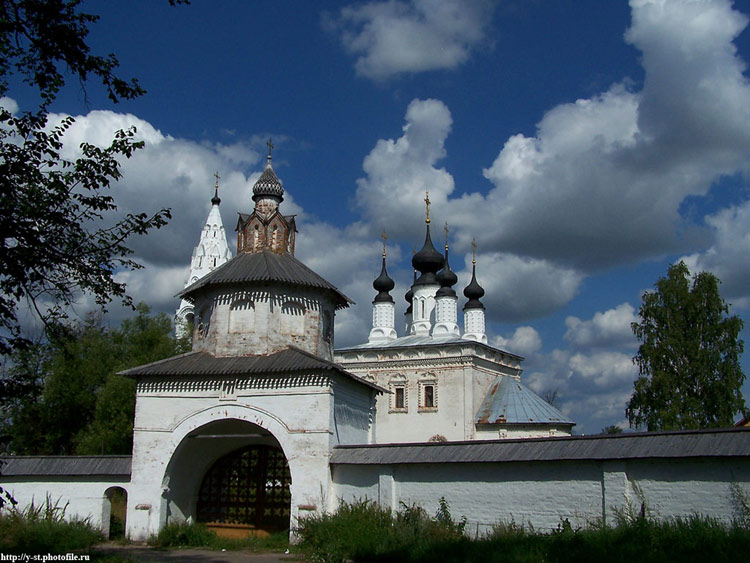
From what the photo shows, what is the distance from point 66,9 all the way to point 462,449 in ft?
32.7

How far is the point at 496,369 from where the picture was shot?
34.8 m

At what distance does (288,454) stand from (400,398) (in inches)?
728

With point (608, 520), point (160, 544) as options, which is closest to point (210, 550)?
point (160, 544)

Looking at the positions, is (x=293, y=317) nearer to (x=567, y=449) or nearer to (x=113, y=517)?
(x=113, y=517)

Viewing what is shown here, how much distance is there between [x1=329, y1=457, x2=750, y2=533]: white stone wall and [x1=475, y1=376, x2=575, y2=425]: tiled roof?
16167 millimetres

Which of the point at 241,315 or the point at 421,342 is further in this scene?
the point at 421,342

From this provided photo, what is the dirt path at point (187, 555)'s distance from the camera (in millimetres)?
13781

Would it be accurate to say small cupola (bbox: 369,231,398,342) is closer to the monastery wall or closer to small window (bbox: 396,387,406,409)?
small window (bbox: 396,387,406,409)

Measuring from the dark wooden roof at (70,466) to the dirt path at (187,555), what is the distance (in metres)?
1.86

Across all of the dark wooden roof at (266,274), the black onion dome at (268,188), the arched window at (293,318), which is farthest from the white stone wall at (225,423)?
the black onion dome at (268,188)

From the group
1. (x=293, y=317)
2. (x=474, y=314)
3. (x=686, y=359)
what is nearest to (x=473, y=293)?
(x=474, y=314)

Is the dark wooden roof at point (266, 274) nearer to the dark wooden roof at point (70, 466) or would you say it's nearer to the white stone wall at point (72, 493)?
the dark wooden roof at point (70, 466)

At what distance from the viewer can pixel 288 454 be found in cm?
1595

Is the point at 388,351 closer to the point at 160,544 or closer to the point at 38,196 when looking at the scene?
the point at 160,544
